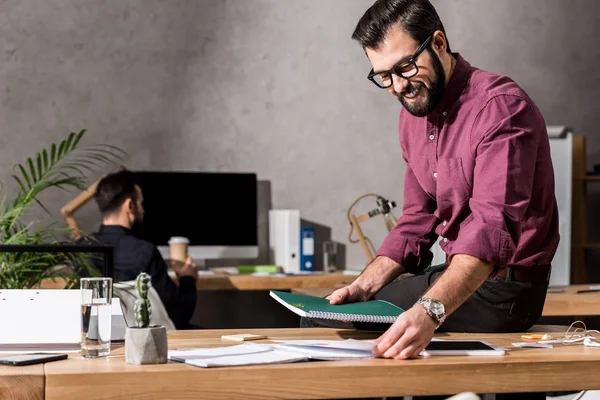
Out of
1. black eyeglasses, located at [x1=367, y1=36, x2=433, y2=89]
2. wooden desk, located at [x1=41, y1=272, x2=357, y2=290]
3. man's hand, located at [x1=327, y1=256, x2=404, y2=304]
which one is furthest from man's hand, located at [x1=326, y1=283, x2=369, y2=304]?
wooden desk, located at [x1=41, y1=272, x2=357, y2=290]

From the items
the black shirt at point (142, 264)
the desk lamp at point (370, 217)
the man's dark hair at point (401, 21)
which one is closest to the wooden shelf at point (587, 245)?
the desk lamp at point (370, 217)

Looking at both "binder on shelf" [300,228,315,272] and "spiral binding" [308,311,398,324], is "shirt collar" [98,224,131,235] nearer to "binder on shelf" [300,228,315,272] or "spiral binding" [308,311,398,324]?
"binder on shelf" [300,228,315,272]

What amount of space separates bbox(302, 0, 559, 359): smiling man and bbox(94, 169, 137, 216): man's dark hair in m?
2.09

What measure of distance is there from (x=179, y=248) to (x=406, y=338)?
10.2 ft

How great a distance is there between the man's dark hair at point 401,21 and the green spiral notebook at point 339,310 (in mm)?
652

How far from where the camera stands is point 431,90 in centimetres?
226

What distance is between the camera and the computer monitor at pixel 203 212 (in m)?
4.82

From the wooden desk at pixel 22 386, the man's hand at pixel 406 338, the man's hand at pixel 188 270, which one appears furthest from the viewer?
the man's hand at pixel 188 270

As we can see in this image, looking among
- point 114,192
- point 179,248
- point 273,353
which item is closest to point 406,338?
point 273,353

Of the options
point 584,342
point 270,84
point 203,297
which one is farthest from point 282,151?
point 584,342

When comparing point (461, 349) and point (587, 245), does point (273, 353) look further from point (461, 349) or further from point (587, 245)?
point (587, 245)

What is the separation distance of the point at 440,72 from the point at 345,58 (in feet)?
10.4

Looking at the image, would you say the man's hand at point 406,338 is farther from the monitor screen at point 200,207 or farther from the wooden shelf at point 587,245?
the wooden shelf at point 587,245

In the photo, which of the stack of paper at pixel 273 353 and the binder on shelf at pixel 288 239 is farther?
the binder on shelf at pixel 288 239
